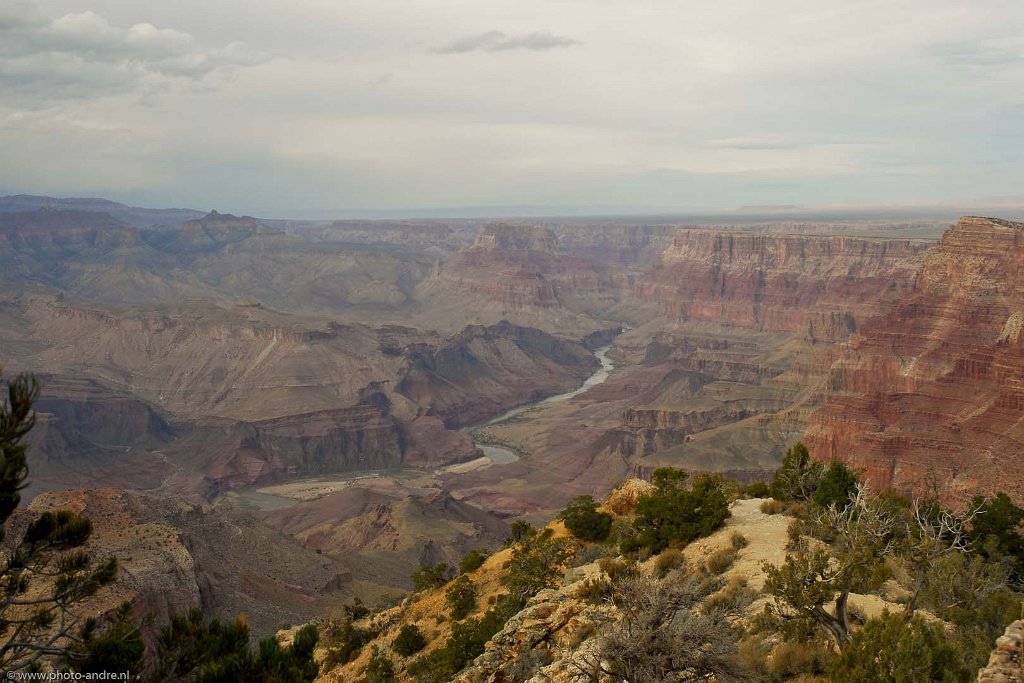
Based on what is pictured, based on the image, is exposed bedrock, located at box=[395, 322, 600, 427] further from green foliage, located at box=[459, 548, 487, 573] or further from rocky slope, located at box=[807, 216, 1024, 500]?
green foliage, located at box=[459, 548, 487, 573]

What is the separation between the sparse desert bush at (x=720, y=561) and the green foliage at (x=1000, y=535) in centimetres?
1151

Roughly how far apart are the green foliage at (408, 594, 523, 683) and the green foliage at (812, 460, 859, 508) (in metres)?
13.1

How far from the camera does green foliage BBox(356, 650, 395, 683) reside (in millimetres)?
26547

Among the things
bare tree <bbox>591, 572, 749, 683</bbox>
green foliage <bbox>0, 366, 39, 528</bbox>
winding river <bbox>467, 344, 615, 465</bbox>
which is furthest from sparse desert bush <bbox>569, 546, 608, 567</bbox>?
winding river <bbox>467, 344, 615, 465</bbox>

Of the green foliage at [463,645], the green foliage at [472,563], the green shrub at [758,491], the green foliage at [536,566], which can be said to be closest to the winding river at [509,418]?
the green foliage at [472,563]

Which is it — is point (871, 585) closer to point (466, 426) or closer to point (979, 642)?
point (979, 642)

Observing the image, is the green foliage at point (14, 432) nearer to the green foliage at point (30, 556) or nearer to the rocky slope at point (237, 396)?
the green foliage at point (30, 556)

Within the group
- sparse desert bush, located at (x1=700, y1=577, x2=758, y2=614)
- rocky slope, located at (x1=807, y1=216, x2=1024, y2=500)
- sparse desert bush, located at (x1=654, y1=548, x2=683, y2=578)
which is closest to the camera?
sparse desert bush, located at (x1=700, y1=577, x2=758, y2=614)

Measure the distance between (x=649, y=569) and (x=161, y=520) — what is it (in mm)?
41769

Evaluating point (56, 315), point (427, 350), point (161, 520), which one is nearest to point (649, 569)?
point (161, 520)

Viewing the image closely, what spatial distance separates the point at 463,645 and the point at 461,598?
6391 millimetres

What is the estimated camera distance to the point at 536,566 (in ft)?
88.8

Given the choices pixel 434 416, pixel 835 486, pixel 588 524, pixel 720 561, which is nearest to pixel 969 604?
pixel 720 561

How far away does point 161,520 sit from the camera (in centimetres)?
5456
